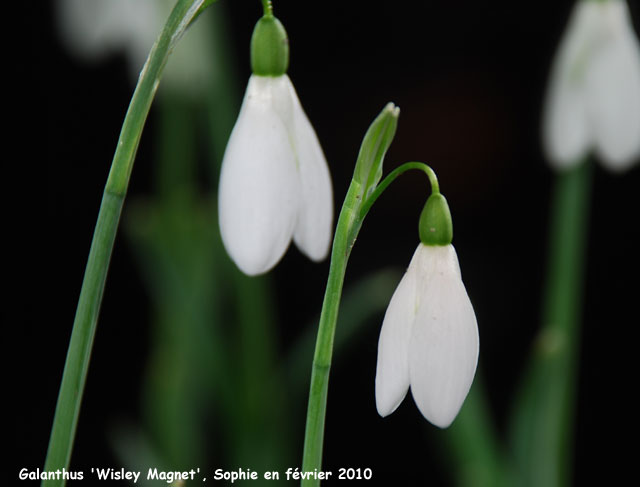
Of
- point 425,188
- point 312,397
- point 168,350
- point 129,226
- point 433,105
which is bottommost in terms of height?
point 312,397

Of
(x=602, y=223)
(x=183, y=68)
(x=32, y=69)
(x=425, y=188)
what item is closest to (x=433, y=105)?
(x=425, y=188)

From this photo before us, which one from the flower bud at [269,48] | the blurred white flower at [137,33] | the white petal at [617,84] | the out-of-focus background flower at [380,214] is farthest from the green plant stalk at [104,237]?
the out-of-focus background flower at [380,214]

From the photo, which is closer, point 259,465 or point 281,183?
point 281,183

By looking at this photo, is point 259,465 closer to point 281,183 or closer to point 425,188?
point 425,188

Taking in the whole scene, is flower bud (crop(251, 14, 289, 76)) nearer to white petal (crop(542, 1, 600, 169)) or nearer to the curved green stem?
the curved green stem

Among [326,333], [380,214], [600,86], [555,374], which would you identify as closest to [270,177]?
[326,333]

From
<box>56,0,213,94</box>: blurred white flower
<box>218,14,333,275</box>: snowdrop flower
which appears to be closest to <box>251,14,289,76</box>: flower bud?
<box>218,14,333,275</box>: snowdrop flower

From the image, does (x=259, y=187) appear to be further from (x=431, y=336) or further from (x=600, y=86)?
(x=600, y=86)
